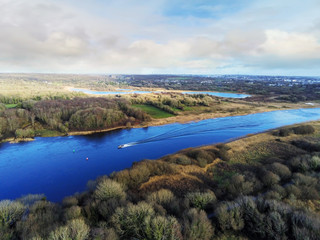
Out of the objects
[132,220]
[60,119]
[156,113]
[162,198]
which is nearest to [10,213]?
[132,220]

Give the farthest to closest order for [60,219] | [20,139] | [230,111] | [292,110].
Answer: [292,110], [230,111], [20,139], [60,219]

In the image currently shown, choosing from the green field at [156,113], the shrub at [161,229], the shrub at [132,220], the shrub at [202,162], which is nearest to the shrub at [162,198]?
the shrub at [132,220]

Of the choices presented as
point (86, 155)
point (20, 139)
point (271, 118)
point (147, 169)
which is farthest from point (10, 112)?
point (271, 118)

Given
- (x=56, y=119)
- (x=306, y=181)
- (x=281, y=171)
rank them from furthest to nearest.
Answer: (x=56, y=119) → (x=281, y=171) → (x=306, y=181)

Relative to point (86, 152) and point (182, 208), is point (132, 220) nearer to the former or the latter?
point (182, 208)

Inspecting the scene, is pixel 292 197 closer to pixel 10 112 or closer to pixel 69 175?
pixel 69 175

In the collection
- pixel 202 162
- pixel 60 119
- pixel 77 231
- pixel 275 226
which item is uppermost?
pixel 77 231
